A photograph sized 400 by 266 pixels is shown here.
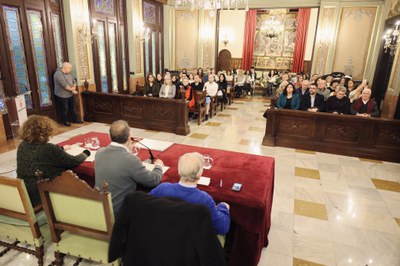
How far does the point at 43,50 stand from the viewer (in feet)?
19.8

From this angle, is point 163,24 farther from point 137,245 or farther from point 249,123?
point 137,245

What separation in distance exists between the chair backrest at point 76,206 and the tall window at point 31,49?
4.54m

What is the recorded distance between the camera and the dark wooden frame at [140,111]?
20.0 ft

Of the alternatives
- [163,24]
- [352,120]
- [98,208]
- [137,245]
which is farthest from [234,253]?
[163,24]

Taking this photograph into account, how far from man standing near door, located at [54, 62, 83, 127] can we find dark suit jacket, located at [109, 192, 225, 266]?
5.65 m

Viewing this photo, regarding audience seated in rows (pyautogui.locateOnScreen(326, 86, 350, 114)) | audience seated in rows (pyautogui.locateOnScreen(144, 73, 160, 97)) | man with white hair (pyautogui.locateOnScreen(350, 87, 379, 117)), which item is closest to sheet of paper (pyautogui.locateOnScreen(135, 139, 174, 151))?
audience seated in rows (pyautogui.locateOnScreen(326, 86, 350, 114))

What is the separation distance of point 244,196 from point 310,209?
Answer: 1.70 meters

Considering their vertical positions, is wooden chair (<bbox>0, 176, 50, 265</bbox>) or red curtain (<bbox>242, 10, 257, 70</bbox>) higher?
red curtain (<bbox>242, 10, 257, 70</bbox>)

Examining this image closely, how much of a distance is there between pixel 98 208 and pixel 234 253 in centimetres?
112

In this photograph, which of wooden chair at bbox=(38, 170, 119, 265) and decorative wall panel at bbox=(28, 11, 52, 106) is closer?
wooden chair at bbox=(38, 170, 119, 265)

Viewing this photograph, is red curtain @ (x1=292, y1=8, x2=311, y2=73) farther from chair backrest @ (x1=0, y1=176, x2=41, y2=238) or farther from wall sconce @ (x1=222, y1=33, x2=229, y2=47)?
chair backrest @ (x1=0, y1=176, x2=41, y2=238)

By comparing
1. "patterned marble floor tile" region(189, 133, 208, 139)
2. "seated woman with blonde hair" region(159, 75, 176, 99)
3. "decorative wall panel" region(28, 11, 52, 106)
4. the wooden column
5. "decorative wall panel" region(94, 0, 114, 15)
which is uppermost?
"decorative wall panel" region(94, 0, 114, 15)

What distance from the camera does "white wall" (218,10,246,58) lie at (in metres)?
13.4

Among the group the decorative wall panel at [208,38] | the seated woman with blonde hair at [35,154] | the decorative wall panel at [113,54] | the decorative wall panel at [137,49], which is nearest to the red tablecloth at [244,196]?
the seated woman with blonde hair at [35,154]
